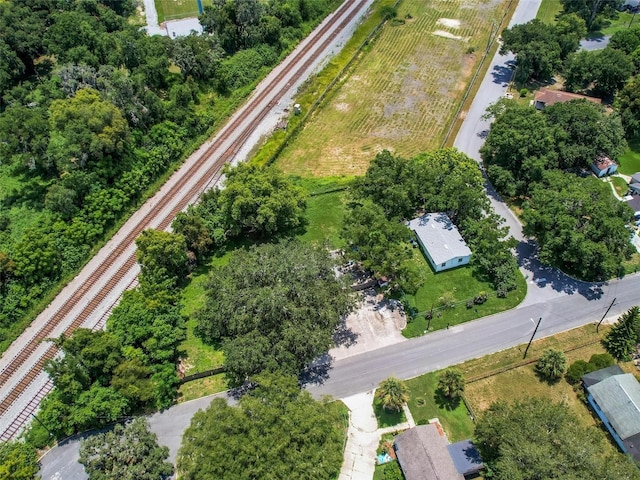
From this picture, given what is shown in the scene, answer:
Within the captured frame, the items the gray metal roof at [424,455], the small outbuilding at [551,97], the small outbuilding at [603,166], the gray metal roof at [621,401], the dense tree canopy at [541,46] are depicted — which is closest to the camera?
the gray metal roof at [424,455]

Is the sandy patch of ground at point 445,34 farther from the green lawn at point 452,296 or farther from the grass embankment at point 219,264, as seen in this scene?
the green lawn at point 452,296

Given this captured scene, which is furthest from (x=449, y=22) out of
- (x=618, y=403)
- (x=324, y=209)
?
(x=618, y=403)

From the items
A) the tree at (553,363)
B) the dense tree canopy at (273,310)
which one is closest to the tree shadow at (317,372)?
the dense tree canopy at (273,310)

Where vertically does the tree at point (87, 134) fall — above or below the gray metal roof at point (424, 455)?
above

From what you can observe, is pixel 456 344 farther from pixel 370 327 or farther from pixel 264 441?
pixel 264 441

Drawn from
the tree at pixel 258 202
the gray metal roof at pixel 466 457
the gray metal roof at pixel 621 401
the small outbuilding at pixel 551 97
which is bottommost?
the gray metal roof at pixel 466 457

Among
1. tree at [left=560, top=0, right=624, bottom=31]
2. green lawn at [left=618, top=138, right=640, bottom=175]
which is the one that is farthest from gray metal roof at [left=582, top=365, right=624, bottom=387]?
tree at [left=560, top=0, right=624, bottom=31]

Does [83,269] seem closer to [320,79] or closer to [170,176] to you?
[170,176]

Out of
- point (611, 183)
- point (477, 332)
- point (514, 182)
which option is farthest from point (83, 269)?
point (611, 183)
